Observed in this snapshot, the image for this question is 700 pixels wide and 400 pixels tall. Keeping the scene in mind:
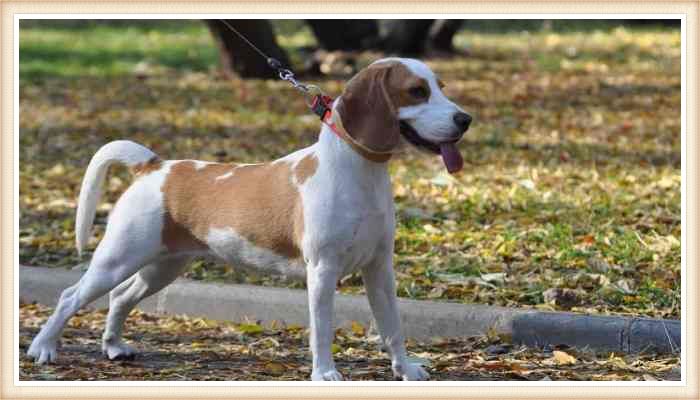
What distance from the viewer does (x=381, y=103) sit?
555 centimetres

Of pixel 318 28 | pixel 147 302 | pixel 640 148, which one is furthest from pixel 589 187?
pixel 318 28

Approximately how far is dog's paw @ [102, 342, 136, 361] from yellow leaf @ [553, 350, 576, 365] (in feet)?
7.04

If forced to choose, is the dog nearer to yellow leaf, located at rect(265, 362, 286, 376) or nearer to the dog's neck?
the dog's neck

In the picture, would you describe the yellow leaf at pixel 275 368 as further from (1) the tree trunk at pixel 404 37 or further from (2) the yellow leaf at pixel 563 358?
(1) the tree trunk at pixel 404 37

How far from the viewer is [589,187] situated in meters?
9.90

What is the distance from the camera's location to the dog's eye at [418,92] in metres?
5.52

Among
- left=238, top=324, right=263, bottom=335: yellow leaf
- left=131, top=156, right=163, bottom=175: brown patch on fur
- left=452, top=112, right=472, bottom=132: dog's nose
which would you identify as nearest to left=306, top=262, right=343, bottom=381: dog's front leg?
left=452, top=112, right=472, bottom=132: dog's nose

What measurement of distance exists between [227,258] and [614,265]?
2650 mm

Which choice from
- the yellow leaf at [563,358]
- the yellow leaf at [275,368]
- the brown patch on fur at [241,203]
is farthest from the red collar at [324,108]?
the yellow leaf at [563,358]

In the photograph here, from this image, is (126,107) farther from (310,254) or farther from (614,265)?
(310,254)

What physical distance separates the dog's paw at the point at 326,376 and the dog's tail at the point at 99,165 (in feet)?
4.90

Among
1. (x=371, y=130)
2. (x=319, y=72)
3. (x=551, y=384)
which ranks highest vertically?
(x=319, y=72)

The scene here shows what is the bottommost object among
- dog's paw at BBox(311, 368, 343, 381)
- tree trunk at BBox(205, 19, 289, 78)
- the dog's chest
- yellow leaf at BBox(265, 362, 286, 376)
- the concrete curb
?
yellow leaf at BBox(265, 362, 286, 376)

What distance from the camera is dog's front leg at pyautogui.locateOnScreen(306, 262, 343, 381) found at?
5.65 metres
